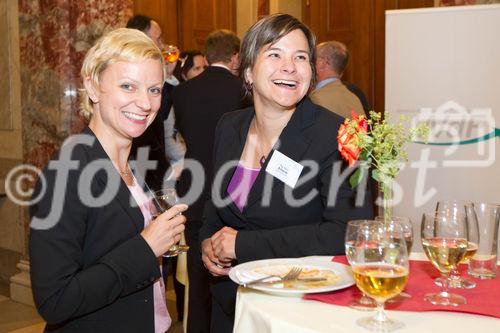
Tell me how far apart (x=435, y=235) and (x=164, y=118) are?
3069 millimetres

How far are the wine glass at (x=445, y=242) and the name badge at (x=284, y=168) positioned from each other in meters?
0.55

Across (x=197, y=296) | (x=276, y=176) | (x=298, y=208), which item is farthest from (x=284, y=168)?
(x=197, y=296)

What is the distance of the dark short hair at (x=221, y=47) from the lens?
429 cm

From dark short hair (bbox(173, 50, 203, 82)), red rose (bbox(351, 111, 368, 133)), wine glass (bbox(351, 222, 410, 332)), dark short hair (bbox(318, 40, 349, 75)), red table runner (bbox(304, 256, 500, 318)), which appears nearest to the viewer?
wine glass (bbox(351, 222, 410, 332))

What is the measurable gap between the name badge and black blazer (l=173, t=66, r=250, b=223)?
1.96 m

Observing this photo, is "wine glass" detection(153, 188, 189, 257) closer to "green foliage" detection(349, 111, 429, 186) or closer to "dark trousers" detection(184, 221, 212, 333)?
"green foliage" detection(349, 111, 429, 186)

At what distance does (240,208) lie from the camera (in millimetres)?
2188

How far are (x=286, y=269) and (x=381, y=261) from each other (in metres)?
0.46

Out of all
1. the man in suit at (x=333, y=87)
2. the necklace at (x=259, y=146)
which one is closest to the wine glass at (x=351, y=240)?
the necklace at (x=259, y=146)

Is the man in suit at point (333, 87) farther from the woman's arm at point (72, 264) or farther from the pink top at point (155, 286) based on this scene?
the woman's arm at point (72, 264)

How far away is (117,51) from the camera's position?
1.74 m

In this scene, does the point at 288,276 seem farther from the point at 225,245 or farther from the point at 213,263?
the point at 213,263

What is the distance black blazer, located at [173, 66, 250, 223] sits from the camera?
13.3ft

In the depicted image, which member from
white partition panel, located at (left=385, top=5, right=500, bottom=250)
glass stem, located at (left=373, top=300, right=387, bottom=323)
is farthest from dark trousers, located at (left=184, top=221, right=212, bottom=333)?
glass stem, located at (left=373, top=300, right=387, bottom=323)
